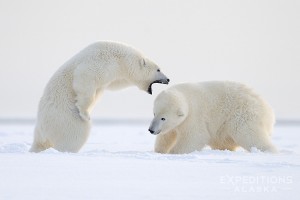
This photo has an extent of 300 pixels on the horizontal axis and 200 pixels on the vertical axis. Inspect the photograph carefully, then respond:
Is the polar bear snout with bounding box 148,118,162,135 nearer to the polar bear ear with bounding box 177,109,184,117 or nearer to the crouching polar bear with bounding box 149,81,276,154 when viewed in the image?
the crouching polar bear with bounding box 149,81,276,154

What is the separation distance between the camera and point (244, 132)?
782cm

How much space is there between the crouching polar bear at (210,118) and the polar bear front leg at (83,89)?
42.3 inches

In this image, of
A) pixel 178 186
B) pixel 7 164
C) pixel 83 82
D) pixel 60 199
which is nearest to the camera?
pixel 60 199

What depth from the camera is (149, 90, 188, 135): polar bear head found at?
7590 mm

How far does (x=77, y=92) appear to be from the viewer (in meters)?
6.85

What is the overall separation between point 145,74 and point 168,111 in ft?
2.04

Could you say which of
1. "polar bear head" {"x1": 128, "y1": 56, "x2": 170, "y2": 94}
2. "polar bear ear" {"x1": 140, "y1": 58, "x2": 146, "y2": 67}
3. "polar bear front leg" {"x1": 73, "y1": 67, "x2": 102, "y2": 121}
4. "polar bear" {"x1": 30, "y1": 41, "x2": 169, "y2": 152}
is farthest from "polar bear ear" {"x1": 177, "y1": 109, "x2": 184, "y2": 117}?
"polar bear front leg" {"x1": 73, "y1": 67, "x2": 102, "y2": 121}

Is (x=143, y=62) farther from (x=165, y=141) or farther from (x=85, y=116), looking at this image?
(x=165, y=141)

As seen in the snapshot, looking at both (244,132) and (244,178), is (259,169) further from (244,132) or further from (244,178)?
(244,132)

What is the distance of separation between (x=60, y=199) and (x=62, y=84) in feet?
13.9

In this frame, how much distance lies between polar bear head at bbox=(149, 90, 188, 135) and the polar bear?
31.2 inches

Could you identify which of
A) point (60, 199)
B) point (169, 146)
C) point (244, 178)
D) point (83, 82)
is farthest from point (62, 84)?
point (60, 199)

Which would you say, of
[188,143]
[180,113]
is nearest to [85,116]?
[180,113]

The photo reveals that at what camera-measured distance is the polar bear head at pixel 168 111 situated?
24.9ft
